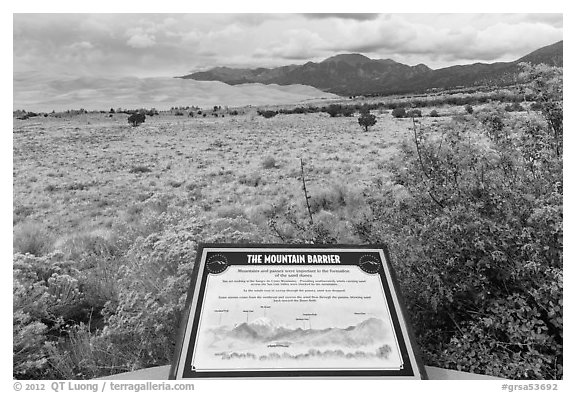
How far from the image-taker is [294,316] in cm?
266

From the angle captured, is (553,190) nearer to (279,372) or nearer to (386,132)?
(279,372)

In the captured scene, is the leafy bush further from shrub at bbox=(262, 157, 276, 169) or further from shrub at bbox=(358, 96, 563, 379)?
shrub at bbox=(262, 157, 276, 169)

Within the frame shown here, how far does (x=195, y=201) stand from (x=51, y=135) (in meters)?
7.82

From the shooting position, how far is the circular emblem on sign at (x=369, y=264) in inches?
116

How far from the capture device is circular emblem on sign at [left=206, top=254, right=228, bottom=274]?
2951 mm

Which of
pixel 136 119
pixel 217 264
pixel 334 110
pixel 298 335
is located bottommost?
pixel 298 335

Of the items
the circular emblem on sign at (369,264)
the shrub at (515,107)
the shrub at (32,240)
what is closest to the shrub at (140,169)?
the shrub at (32,240)

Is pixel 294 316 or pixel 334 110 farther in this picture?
pixel 334 110

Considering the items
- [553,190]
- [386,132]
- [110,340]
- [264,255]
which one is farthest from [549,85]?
[386,132]

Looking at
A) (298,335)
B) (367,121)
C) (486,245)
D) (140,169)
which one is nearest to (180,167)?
(140,169)

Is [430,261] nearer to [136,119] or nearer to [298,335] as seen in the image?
[298,335]

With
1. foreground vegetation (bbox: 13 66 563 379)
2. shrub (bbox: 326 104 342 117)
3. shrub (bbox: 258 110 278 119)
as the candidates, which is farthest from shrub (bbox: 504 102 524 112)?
shrub (bbox: 258 110 278 119)

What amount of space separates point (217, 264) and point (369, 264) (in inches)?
37.3

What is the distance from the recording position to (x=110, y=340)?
336 cm
